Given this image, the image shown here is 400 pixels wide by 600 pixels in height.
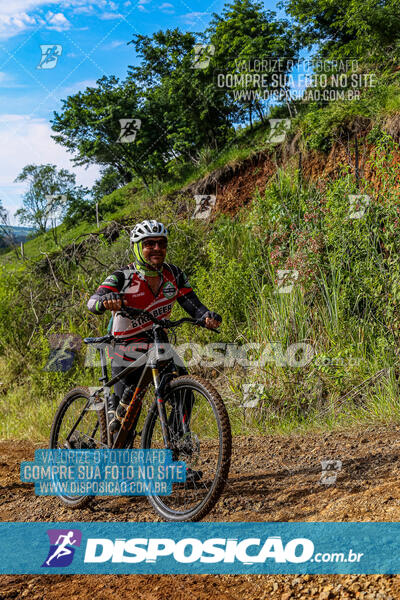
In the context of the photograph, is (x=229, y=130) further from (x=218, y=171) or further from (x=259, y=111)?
(x=218, y=171)

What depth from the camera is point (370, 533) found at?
296 centimetres

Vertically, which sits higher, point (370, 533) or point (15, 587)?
point (370, 533)

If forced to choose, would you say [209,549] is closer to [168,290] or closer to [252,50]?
[168,290]

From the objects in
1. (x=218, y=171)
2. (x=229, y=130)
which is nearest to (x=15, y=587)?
(x=218, y=171)

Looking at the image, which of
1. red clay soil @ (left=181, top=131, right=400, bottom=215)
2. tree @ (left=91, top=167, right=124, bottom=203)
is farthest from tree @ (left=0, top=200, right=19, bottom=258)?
tree @ (left=91, top=167, right=124, bottom=203)

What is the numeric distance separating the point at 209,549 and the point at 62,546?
106 centimetres

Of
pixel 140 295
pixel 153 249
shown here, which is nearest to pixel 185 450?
pixel 140 295

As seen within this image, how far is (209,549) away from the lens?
3.18 m

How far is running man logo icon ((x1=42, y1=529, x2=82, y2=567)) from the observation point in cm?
331

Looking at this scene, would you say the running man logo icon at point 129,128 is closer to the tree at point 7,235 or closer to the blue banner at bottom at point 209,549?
the tree at point 7,235

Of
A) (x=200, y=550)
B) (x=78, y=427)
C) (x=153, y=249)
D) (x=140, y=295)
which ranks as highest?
(x=153, y=249)

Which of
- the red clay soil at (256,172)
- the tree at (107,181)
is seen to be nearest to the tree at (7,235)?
the red clay soil at (256,172)

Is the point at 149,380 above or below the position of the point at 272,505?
above

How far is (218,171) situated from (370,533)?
11099mm
